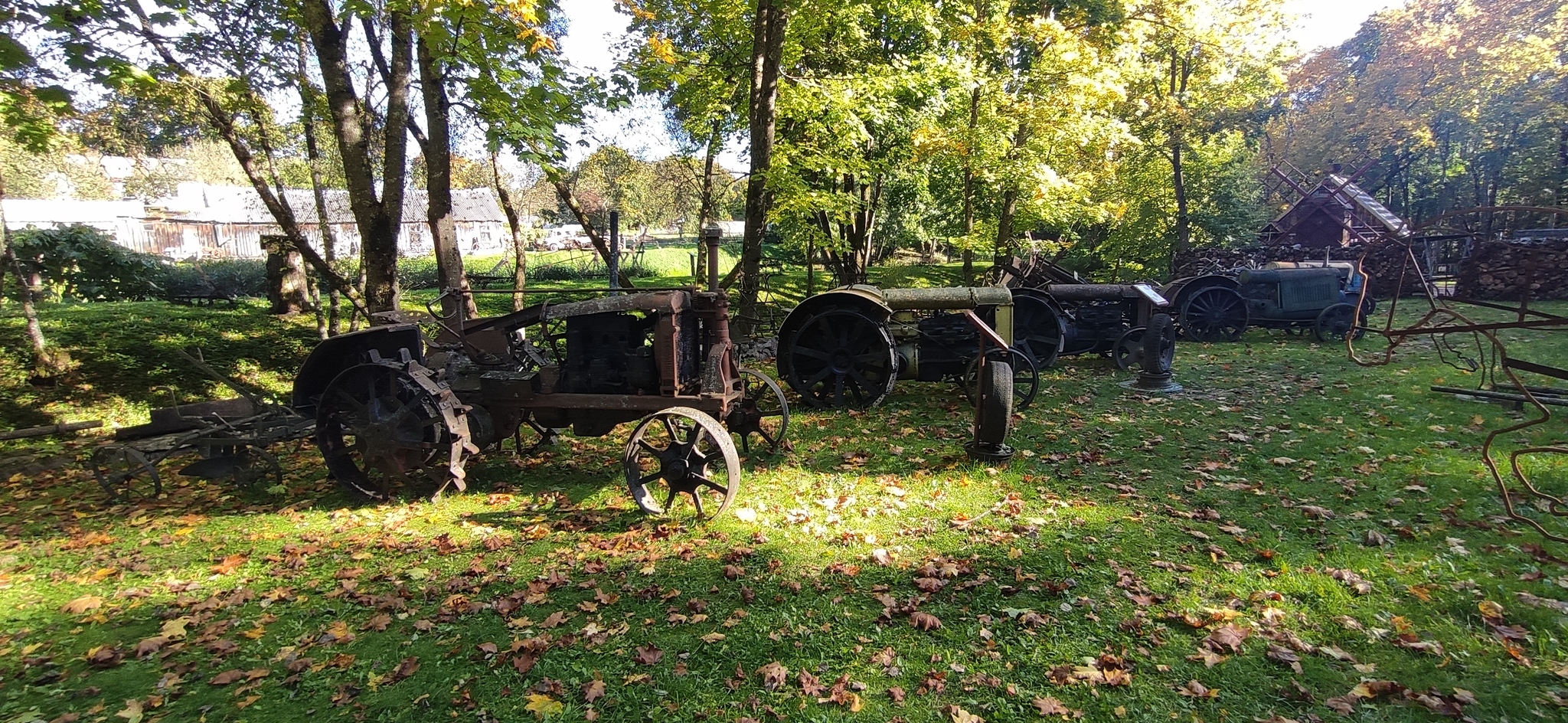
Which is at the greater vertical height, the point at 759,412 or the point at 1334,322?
the point at 1334,322

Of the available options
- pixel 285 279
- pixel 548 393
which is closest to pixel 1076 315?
pixel 548 393

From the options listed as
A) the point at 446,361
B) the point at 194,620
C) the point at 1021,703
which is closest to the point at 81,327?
the point at 446,361

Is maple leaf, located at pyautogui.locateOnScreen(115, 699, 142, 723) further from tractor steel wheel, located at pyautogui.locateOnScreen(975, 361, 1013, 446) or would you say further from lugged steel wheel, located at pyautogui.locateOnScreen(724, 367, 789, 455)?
tractor steel wheel, located at pyautogui.locateOnScreen(975, 361, 1013, 446)

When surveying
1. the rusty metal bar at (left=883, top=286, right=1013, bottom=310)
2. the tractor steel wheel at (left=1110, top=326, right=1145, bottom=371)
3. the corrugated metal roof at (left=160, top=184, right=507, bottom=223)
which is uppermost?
the corrugated metal roof at (left=160, top=184, right=507, bottom=223)

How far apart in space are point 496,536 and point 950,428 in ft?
16.5

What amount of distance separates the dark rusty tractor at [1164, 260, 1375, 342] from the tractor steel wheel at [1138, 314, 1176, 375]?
4.53 m

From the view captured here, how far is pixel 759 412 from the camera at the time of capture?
6836 millimetres

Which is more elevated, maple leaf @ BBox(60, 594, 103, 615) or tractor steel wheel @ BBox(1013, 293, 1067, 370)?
tractor steel wheel @ BBox(1013, 293, 1067, 370)

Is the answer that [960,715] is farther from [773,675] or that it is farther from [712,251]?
[712,251]

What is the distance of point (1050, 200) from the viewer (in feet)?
48.4

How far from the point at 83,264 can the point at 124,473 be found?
35.9 ft

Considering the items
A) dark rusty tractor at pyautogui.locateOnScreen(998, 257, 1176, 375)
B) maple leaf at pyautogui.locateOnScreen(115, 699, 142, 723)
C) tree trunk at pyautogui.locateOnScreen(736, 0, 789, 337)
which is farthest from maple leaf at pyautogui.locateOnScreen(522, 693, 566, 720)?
dark rusty tractor at pyautogui.locateOnScreen(998, 257, 1176, 375)

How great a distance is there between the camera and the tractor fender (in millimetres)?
6043

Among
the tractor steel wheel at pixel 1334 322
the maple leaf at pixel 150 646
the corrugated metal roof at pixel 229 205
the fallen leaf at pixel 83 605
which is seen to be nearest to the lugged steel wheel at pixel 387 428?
the fallen leaf at pixel 83 605
